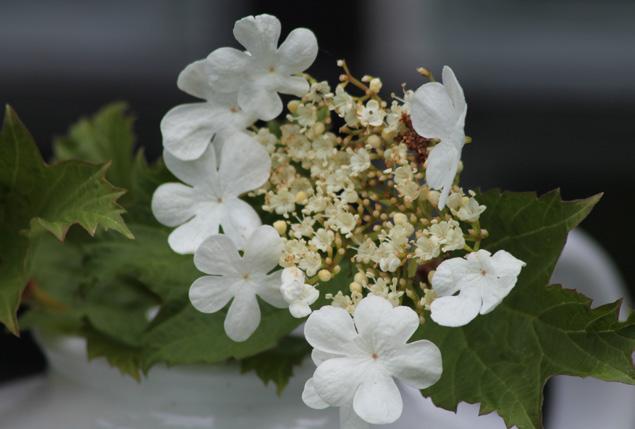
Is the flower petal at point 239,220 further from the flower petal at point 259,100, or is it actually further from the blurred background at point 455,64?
the blurred background at point 455,64

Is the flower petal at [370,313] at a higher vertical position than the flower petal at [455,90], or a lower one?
lower

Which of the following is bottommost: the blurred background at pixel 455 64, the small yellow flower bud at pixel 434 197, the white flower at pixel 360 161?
the blurred background at pixel 455 64

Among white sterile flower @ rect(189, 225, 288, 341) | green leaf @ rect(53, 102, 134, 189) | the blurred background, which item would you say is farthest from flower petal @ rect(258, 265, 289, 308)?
the blurred background

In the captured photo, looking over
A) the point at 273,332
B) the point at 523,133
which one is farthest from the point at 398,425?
the point at 523,133

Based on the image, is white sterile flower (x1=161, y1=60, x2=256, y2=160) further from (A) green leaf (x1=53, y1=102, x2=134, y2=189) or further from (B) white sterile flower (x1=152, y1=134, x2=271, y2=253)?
(A) green leaf (x1=53, y1=102, x2=134, y2=189)

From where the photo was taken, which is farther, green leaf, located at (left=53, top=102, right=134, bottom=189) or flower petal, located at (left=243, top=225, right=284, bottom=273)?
green leaf, located at (left=53, top=102, right=134, bottom=189)

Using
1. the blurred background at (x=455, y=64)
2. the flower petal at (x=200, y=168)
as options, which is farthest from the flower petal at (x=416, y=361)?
the blurred background at (x=455, y=64)

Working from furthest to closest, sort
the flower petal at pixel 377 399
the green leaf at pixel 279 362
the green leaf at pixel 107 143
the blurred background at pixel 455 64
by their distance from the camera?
the blurred background at pixel 455 64 < the green leaf at pixel 107 143 < the green leaf at pixel 279 362 < the flower petal at pixel 377 399
